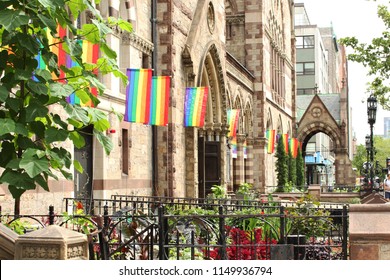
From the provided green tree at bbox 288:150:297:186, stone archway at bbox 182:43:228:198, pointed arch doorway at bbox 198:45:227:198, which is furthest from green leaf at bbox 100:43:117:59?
green tree at bbox 288:150:297:186

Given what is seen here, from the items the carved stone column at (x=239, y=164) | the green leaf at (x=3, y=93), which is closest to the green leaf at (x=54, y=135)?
the green leaf at (x=3, y=93)

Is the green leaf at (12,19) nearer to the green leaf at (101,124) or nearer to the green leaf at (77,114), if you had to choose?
the green leaf at (77,114)

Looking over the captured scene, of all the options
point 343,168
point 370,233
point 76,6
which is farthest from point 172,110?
point 343,168

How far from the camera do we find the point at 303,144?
7156 centimetres

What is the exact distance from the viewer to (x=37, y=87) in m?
7.91

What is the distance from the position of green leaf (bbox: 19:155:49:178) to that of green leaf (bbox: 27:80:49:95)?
713mm

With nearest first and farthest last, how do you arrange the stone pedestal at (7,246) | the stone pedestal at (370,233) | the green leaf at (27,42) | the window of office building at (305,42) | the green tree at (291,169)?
the green leaf at (27,42), the stone pedestal at (7,246), the stone pedestal at (370,233), the green tree at (291,169), the window of office building at (305,42)

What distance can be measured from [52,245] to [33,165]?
0.80m

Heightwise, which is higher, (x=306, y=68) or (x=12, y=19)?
(x=306, y=68)

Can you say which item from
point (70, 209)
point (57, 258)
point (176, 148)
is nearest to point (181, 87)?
point (176, 148)

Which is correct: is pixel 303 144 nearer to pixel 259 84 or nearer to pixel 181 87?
pixel 259 84

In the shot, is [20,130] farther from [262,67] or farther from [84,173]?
[262,67]

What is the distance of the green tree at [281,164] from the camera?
49500 millimetres

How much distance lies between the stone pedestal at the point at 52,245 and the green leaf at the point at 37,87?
140cm
